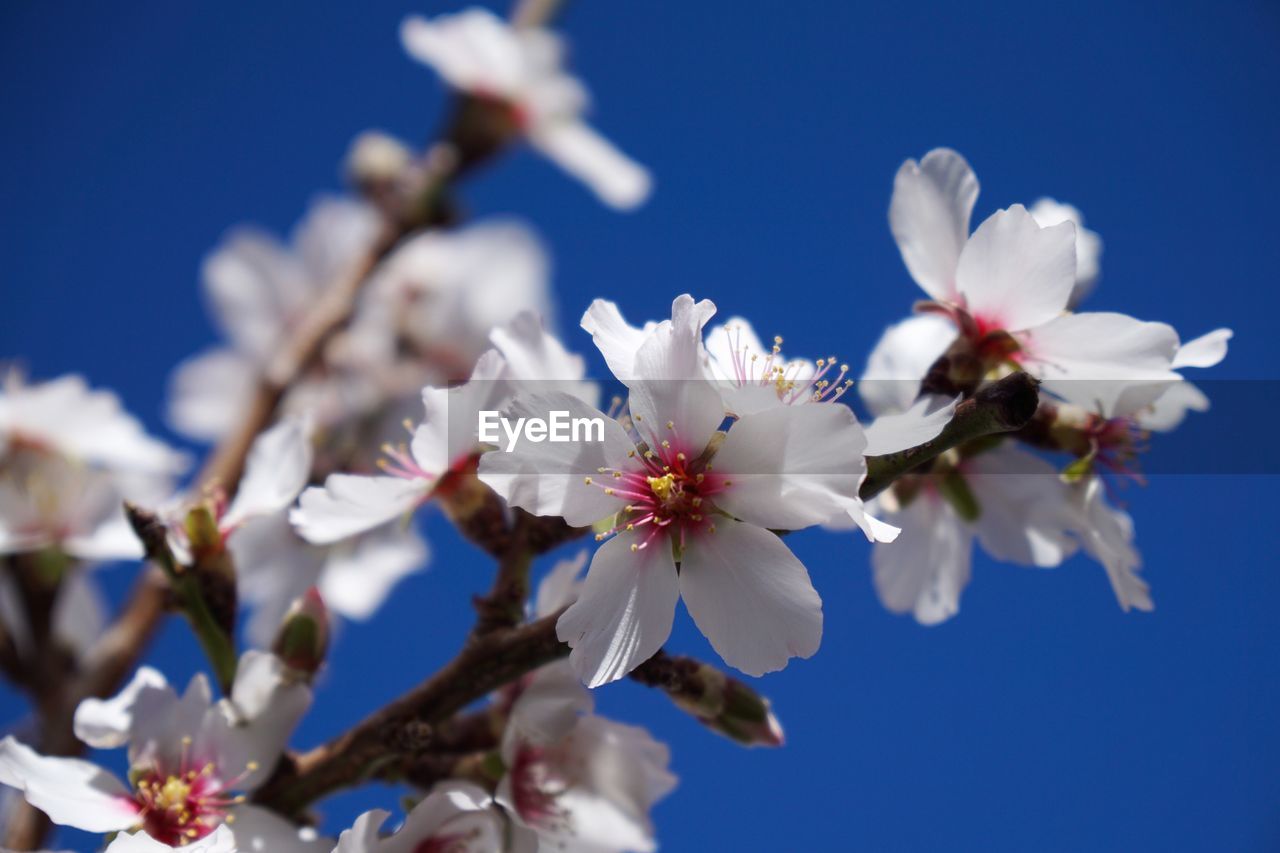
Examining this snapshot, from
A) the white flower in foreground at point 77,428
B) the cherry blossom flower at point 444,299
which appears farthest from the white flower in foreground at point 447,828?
the cherry blossom flower at point 444,299

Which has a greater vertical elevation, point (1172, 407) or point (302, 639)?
point (1172, 407)

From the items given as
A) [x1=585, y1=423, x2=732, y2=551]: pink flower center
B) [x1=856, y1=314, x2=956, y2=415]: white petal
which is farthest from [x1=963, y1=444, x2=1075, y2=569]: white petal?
[x1=585, y1=423, x2=732, y2=551]: pink flower center

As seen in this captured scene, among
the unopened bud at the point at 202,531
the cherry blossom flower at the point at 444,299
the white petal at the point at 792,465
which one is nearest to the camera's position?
the white petal at the point at 792,465

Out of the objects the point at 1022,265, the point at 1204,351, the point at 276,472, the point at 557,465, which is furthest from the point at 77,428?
the point at 1204,351

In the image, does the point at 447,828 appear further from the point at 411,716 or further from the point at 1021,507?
the point at 1021,507

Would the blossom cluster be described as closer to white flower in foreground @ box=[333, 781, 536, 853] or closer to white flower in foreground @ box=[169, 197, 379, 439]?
white flower in foreground @ box=[333, 781, 536, 853]

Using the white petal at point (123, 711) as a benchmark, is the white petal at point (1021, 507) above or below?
above

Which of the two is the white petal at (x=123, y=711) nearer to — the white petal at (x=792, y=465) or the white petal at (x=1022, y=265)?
the white petal at (x=792, y=465)

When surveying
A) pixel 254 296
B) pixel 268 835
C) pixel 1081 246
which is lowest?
pixel 268 835
